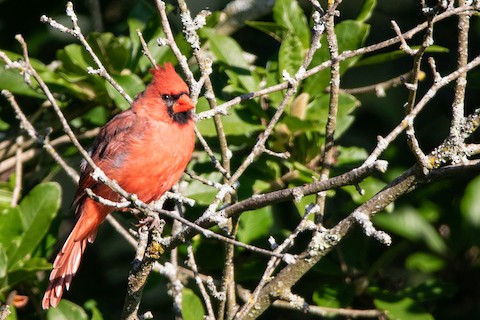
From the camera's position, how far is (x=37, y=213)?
3436mm

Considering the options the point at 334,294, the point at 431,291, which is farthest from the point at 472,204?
the point at 334,294

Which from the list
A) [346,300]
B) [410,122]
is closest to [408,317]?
[346,300]

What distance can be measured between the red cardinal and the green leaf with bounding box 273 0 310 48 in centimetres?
50

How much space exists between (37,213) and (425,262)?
1.67 meters

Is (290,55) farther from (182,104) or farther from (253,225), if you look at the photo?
(253,225)

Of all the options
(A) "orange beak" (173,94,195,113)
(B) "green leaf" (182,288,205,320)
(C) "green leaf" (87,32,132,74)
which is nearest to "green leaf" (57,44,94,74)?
(C) "green leaf" (87,32,132,74)

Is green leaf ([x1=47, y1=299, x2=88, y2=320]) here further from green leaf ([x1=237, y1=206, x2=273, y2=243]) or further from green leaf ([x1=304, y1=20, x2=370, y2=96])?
green leaf ([x1=304, y1=20, x2=370, y2=96])

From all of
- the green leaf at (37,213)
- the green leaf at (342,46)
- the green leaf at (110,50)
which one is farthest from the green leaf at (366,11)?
the green leaf at (37,213)

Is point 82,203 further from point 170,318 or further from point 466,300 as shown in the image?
point 466,300

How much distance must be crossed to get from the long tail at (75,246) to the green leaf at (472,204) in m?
1.49

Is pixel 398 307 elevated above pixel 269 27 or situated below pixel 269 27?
below

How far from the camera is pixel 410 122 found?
7.47ft

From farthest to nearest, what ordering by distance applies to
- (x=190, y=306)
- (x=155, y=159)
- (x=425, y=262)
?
(x=425, y=262) < (x=155, y=159) < (x=190, y=306)

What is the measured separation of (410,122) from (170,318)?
2.31 metres
